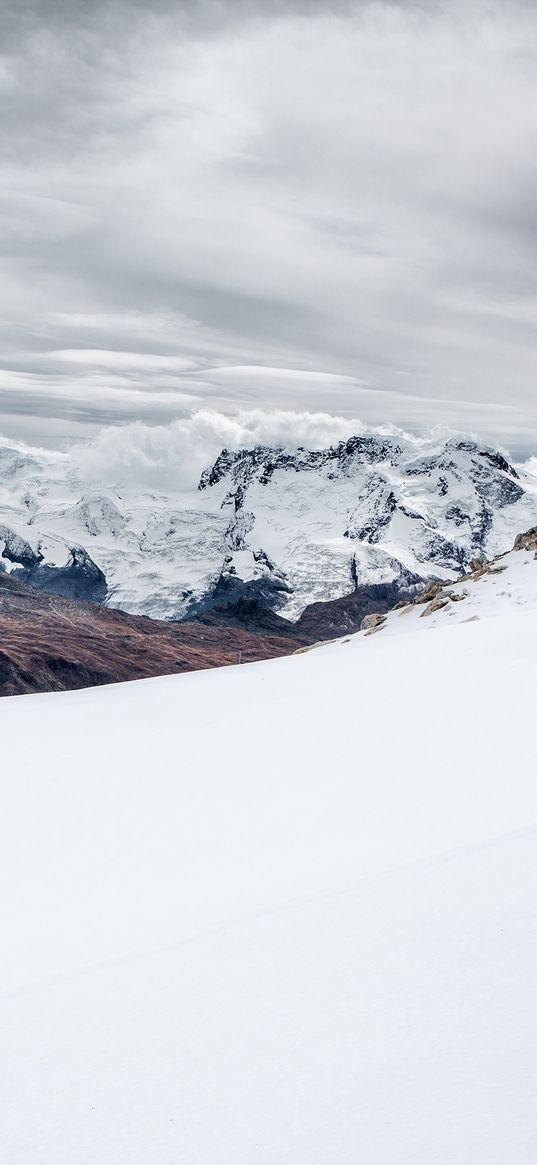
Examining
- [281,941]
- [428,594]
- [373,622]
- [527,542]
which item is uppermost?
[527,542]

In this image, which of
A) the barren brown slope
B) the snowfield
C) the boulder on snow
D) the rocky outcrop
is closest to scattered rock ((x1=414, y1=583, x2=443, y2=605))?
the boulder on snow

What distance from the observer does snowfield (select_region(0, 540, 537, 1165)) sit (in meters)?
3.26

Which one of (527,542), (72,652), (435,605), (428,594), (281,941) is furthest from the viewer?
(72,652)

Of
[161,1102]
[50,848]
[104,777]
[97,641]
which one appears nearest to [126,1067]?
[161,1102]

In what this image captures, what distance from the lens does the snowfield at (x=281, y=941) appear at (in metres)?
3.26

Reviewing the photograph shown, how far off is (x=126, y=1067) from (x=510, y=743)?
5203 millimetres

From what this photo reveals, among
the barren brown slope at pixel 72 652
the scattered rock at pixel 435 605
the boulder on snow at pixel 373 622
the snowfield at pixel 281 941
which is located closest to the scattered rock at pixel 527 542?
the scattered rock at pixel 435 605

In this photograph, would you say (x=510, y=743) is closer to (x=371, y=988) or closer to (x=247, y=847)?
(x=247, y=847)

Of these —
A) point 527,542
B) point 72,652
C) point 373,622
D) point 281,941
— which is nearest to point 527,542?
point 527,542

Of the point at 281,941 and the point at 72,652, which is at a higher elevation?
the point at 281,941

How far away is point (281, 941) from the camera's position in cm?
466

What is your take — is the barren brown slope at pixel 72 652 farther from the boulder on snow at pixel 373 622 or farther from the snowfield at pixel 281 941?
the snowfield at pixel 281 941

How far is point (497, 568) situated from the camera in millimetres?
22109

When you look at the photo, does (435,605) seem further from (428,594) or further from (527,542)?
(527,542)
